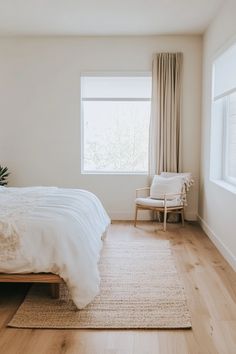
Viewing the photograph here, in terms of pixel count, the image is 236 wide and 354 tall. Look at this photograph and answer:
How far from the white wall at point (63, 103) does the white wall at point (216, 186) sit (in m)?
0.31

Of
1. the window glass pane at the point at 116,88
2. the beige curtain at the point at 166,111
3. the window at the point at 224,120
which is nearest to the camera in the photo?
the window at the point at 224,120

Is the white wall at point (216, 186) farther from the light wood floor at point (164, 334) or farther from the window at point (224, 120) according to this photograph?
the light wood floor at point (164, 334)

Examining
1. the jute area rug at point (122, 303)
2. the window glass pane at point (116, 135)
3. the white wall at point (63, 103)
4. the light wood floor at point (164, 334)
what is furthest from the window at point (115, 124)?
the light wood floor at point (164, 334)

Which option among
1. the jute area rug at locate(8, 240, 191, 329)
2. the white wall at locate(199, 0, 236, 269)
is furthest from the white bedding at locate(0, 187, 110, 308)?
the white wall at locate(199, 0, 236, 269)

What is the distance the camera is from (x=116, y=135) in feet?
19.8

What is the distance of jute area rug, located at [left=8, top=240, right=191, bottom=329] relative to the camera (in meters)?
2.65

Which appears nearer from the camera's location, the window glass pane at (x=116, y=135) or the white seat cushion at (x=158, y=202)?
the white seat cushion at (x=158, y=202)

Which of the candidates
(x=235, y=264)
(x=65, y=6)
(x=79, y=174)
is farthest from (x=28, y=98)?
(x=235, y=264)

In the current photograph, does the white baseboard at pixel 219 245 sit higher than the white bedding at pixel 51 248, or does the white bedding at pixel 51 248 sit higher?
the white bedding at pixel 51 248

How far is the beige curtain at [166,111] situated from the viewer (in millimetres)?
5668

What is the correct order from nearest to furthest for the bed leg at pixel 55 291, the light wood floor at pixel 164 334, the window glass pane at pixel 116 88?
the light wood floor at pixel 164 334 < the bed leg at pixel 55 291 < the window glass pane at pixel 116 88

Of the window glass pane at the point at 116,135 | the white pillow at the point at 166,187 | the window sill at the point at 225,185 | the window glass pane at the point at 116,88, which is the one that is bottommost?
the white pillow at the point at 166,187

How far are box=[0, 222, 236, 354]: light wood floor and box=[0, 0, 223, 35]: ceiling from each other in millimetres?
3024

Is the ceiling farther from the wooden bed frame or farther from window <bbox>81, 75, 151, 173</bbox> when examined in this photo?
the wooden bed frame
